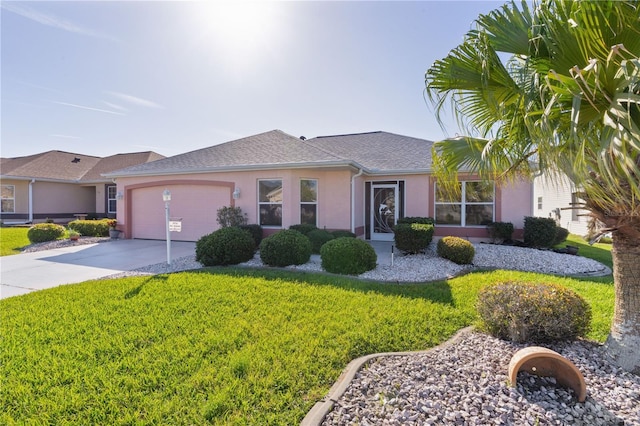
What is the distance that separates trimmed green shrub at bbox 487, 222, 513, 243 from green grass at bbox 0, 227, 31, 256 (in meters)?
18.2

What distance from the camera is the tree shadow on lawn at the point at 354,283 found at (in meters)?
5.90

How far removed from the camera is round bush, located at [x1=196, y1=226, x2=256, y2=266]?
27.7ft

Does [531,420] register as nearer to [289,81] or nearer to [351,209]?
[351,209]

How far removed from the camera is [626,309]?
3.07m

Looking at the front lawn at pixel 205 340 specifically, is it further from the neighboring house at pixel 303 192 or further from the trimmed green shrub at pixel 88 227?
the trimmed green shrub at pixel 88 227

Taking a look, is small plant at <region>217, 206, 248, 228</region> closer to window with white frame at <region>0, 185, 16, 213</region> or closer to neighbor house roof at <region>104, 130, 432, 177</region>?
neighbor house roof at <region>104, 130, 432, 177</region>

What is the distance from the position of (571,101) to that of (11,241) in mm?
20104

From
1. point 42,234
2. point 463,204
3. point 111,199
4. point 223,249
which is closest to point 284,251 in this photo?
point 223,249

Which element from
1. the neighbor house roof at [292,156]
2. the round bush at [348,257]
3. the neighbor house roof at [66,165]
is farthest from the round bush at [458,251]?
the neighbor house roof at [66,165]

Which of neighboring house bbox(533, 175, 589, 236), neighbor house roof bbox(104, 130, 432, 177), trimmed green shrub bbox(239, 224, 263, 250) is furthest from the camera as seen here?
neighboring house bbox(533, 175, 589, 236)

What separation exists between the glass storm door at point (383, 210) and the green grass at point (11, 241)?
1433 cm

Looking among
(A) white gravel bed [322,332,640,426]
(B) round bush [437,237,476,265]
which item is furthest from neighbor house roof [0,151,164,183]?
(A) white gravel bed [322,332,640,426]

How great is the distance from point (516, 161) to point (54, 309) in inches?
305

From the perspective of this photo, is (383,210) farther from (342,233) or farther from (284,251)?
(284,251)
